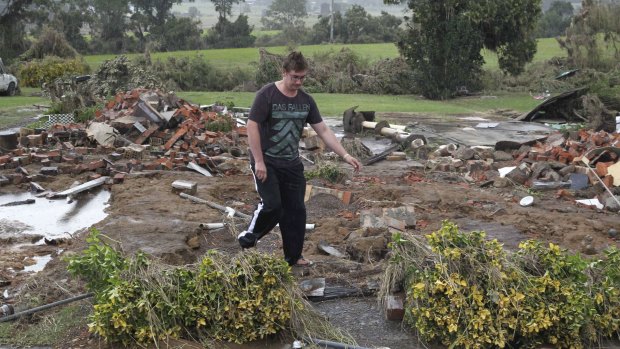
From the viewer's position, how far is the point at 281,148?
7.05m

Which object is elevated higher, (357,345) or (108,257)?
(108,257)

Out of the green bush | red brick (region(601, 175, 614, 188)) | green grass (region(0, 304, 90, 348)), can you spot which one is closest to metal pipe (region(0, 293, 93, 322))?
green grass (region(0, 304, 90, 348))

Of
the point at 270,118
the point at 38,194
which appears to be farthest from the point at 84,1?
the point at 270,118

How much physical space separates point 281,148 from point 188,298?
1.82 metres

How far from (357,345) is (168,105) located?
13469mm

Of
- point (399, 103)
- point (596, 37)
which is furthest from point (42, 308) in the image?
point (596, 37)

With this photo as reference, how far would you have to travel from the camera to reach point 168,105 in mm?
18516

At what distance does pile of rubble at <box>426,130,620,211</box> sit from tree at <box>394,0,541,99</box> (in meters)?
14.7

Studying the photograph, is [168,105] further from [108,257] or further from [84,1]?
[84,1]

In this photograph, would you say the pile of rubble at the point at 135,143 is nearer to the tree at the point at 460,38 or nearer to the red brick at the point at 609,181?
the red brick at the point at 609,181

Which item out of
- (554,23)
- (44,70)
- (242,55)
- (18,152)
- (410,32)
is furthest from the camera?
(554,23)

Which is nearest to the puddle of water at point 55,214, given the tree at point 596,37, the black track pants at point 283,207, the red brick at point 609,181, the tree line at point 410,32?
the black track pants at point 283,207

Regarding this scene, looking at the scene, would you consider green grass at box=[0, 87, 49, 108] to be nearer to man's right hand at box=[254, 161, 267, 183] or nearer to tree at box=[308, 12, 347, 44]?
man's right hand at box=[254, 161, 267, 183]

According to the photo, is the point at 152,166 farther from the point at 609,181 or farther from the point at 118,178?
the point at 609,181
